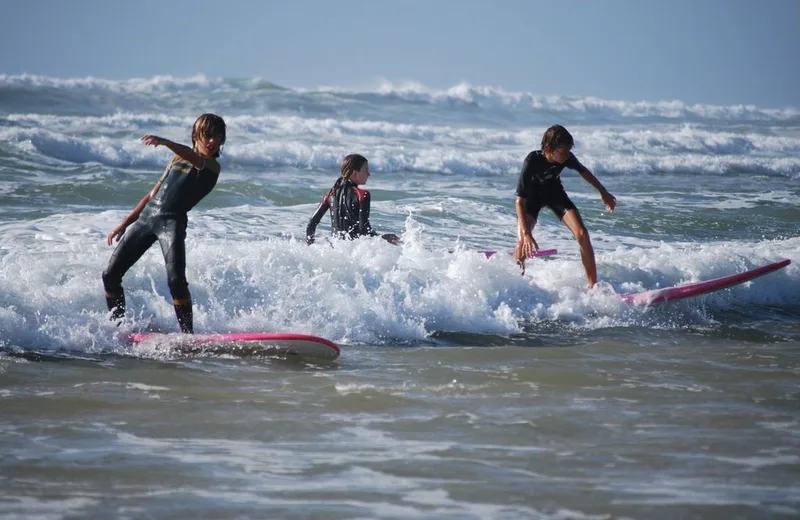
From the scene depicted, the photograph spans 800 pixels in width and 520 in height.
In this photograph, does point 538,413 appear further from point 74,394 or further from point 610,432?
point 74,394

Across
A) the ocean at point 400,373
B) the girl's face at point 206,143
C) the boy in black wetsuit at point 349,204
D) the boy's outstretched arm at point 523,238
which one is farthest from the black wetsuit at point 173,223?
the boy's outstretched arm at point 523,238

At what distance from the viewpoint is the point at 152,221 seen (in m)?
6.43

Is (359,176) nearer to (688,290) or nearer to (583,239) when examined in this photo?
(583,239)

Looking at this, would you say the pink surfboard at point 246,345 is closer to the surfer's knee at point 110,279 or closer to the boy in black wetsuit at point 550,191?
the surfer's knee at point 110,279

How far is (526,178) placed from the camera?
27.0 ft

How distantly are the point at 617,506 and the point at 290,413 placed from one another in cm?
195

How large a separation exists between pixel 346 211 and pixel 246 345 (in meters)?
2.57

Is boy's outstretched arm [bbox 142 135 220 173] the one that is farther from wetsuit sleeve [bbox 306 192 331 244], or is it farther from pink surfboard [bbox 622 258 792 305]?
pink surfboard [bbox 622 258 792 305]

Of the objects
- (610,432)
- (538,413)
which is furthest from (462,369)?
(610,432)

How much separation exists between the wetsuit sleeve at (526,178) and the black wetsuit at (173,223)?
2912mm

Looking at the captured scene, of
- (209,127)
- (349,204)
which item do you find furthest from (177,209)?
(349,204)

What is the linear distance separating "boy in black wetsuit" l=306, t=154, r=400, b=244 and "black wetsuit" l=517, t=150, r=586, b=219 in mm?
1422

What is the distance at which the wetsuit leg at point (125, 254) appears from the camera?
21.3ft

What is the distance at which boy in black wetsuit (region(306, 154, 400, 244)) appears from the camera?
857 centimetres
